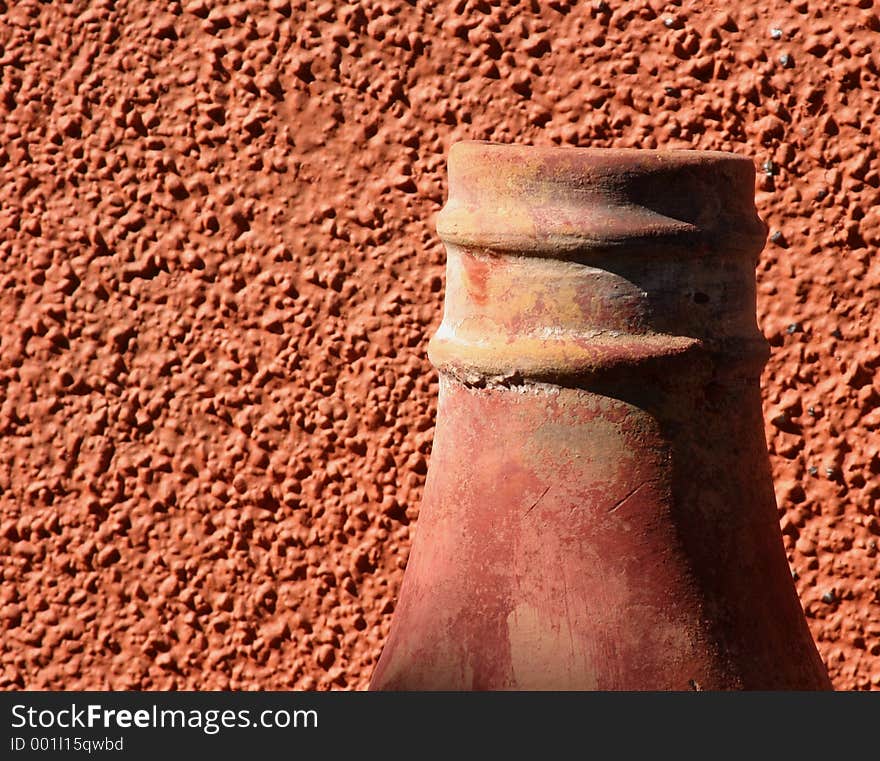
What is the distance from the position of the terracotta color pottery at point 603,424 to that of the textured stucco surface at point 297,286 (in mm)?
456

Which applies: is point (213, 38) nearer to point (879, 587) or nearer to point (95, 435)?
point (95, 435)

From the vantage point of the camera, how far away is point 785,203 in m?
1.12

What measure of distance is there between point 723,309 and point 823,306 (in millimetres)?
489

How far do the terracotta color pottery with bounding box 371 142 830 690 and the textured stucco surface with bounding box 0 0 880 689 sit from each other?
456 mm

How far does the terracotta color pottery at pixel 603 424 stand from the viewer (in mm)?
662

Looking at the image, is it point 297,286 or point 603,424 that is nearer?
point 603,424

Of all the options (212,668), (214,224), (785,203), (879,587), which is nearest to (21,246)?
(214,224)

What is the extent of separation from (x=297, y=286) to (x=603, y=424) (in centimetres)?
59

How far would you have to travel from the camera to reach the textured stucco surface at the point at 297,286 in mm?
1120

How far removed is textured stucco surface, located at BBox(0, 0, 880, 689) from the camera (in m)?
1.12

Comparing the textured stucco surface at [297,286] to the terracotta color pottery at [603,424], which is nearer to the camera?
the terracotta color pottery at [603,424]

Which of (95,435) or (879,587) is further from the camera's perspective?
(95,435)

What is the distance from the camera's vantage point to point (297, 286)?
120 cm

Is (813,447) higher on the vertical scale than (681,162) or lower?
lower
